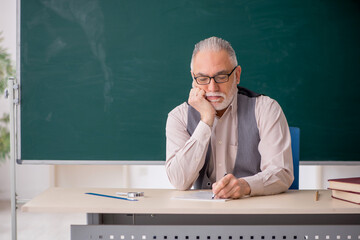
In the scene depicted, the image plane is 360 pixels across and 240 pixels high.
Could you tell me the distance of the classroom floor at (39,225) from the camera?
404cm

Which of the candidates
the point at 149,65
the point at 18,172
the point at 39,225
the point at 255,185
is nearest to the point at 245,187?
the point at 255,185

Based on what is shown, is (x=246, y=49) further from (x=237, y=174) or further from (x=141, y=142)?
(x=237, y=174)

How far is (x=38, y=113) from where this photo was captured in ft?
10.4

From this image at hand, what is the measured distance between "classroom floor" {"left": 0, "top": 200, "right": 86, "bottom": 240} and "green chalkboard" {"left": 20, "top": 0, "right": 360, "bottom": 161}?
1.20m

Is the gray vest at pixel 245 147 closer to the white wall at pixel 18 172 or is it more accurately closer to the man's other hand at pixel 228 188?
the man's other hand at pixel 228 188

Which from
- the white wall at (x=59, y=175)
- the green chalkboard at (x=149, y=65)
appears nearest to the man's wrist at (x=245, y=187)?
the green chalkboard at (x=149, y=65)

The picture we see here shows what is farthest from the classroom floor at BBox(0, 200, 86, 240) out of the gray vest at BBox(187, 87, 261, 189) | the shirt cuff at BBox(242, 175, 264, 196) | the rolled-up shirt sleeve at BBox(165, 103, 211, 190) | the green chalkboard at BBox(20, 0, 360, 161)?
the shirt cuff at BBox(242, 175, 264, 196)

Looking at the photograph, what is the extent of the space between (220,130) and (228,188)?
0.54 meters

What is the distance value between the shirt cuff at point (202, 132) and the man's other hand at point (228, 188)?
1.10ft

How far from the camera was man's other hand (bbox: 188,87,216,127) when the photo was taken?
2018 mm

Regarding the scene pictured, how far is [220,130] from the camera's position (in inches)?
84.7

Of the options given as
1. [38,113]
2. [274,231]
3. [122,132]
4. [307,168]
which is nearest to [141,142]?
[122,132]

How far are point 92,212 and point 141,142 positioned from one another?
1696 millimetres

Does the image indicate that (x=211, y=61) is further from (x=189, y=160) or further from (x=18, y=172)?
(x=18, y=172)
